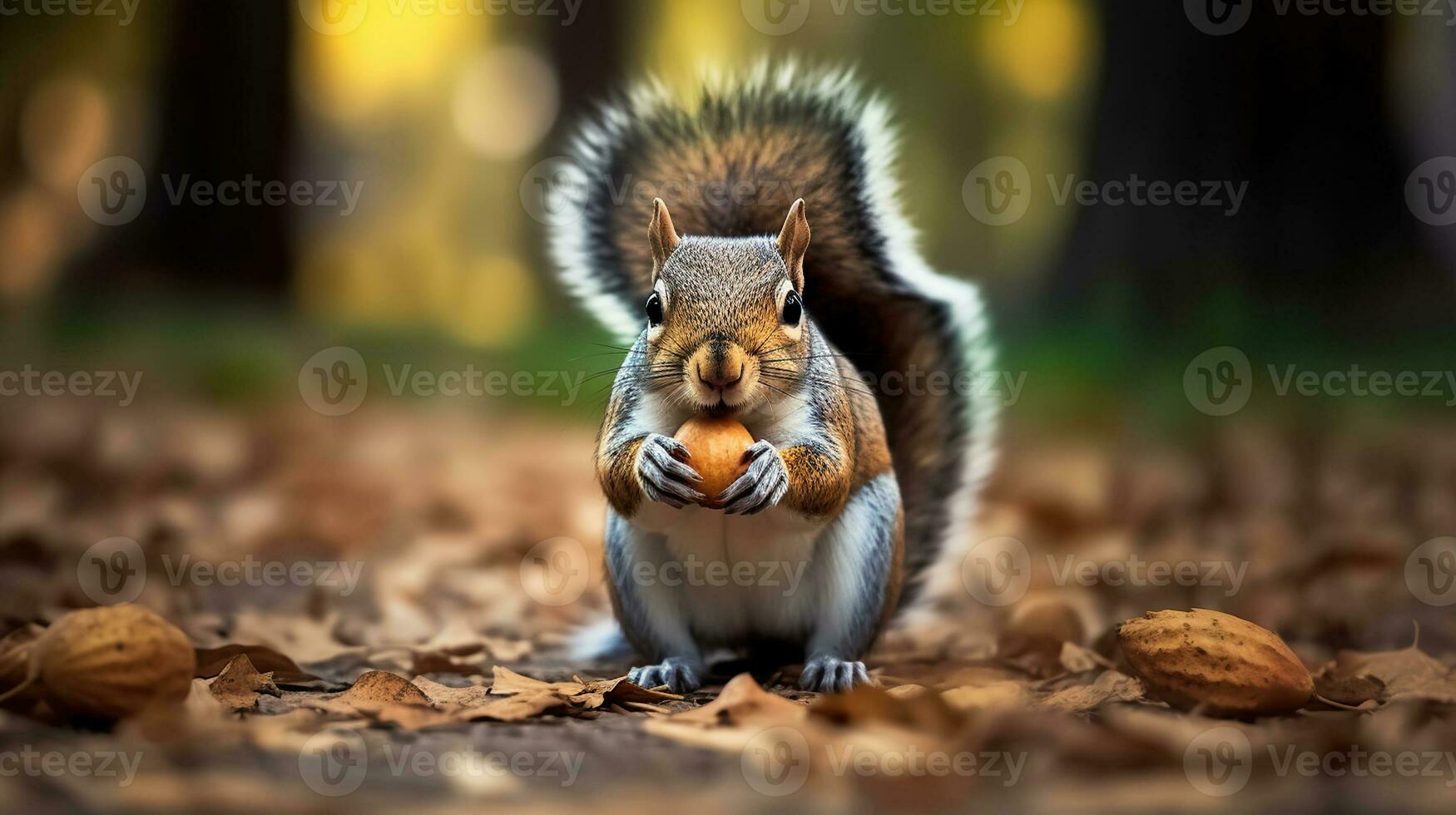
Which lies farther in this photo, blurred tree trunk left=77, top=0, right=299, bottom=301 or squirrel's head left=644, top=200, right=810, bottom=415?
blurred tree trunk left=77, top=0, right=299, bottom=301

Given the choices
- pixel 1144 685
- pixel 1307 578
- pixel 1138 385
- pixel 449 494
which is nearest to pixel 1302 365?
pixel 1138 385

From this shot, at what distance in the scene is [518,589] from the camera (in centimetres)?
280

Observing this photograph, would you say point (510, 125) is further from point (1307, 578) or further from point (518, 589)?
point (1307, 578)

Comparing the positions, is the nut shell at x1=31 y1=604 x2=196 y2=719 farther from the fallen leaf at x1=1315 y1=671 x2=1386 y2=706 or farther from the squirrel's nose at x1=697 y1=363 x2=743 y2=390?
the fallen leaf at x1=1315 y1=671 x2=1386 y2=706

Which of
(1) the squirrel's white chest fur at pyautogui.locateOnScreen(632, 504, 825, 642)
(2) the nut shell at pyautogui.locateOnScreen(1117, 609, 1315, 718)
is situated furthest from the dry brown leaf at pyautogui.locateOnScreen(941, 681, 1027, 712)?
(1) the squirrel's white chest fur at pyautogui.locateOnScreen(632, 504, 825, 642)

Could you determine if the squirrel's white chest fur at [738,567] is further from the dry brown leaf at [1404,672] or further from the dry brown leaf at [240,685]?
the dry brown leaf at [1404,672]

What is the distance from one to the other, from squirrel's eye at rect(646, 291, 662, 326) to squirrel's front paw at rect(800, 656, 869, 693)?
2.01ft

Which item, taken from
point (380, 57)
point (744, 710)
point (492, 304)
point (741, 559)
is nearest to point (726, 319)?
point (741, 559)

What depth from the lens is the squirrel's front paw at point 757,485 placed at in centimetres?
157

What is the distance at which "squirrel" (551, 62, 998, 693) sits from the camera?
1.71m

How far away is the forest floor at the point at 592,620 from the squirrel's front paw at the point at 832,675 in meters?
0.08

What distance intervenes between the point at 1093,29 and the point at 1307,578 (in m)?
2.68

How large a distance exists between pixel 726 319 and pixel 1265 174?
109 inches

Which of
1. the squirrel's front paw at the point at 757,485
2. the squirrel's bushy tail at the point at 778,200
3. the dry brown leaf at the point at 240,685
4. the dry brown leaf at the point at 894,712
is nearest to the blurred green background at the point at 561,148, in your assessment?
the squirrel's bushy tail at the point at 778,200
